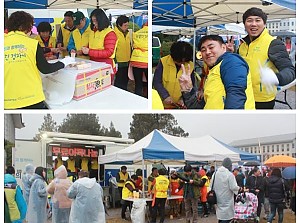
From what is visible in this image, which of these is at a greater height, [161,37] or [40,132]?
[161,37]

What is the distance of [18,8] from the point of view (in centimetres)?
234

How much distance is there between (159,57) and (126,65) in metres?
0.20

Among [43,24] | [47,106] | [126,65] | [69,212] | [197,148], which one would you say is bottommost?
[69,212]

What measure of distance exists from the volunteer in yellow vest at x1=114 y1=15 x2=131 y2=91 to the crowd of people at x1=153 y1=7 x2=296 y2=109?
0.61 ft

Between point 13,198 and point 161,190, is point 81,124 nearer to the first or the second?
point 13,198

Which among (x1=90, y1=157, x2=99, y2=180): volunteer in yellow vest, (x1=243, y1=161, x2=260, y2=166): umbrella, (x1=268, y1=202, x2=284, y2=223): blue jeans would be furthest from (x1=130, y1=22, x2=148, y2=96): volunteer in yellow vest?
(x1=268, y1=202, x2=284, y2=223): blue jeans

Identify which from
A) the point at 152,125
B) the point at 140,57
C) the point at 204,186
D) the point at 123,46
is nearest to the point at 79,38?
the point at 123,46

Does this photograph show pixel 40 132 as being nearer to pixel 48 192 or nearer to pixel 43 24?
pixel 48 192

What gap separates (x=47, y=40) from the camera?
239 centimetres

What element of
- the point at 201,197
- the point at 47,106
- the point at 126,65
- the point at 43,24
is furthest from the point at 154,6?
the point at 201,197

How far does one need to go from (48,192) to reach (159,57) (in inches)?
38.2

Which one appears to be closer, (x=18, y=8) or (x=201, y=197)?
(x=18, y=8)

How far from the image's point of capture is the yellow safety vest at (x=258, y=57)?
230 centimetres

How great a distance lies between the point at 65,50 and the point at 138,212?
1.00 meters
